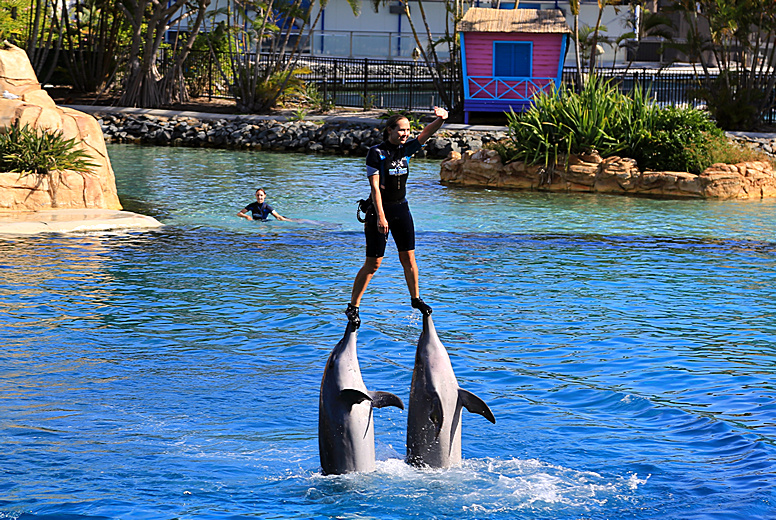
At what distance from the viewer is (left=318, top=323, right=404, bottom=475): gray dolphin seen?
4.96 m

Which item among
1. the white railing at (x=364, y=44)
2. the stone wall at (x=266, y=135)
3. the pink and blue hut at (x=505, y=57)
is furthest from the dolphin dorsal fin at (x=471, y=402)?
the white railing at (x=364, y=44)

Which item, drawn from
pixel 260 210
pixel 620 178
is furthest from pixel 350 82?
pixel 260 210

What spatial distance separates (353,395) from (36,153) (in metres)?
12.6

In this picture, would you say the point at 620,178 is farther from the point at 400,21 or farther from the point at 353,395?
the point at 400,21

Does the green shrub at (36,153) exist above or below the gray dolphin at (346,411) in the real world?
above

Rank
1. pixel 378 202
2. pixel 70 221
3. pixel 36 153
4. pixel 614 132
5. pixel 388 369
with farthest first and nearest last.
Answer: pixel 614 132
pixel 36 153
pixel 70 221
pixel 388 369
pixel 378 202

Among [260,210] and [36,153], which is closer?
[260,210]

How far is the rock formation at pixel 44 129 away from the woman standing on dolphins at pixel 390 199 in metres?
9.52

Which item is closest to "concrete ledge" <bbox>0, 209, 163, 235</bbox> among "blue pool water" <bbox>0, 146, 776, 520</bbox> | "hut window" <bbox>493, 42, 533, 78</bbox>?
"blue pool water" <bbox>0, 146, 776, 520</bbox>

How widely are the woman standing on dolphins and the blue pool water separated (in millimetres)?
905

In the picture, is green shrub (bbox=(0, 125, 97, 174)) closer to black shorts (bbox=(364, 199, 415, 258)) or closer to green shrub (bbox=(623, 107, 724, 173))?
black shorts (bbox=(364, 199, 415, 258))

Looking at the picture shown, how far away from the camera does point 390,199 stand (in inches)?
316

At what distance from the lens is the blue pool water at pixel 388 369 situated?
575 cm

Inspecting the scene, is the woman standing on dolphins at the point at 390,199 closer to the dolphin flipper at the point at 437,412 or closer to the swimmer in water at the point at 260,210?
the dolphin flipper at the point at 437,412
